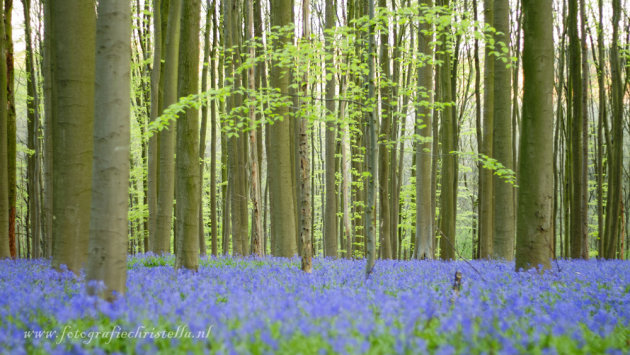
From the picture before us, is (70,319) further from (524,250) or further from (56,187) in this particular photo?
(524,250)

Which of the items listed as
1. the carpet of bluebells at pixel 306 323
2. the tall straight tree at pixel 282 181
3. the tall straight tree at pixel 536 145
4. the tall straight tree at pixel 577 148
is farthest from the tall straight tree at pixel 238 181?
the tall straight tree at pixel 577 148

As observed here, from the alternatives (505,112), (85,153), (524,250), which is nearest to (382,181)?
(505,112)

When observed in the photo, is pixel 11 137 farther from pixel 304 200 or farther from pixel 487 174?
pixel 487 174

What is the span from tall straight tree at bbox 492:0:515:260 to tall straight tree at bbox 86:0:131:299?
8.71 m

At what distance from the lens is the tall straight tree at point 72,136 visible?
657 centimetres

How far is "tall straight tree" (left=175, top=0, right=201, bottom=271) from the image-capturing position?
25.0ft

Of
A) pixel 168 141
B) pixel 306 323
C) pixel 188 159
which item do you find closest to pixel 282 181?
pixel 168 141

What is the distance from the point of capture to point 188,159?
24.9ft

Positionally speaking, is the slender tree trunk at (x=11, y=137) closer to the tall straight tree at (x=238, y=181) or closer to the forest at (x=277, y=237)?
the forest at (x=277, y=237)

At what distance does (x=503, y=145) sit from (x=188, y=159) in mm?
8049

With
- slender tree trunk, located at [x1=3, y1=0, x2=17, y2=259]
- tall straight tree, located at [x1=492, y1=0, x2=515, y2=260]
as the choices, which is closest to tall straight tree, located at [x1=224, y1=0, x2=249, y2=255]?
slender tree trunk, located at [x1=3, y1=0, x2=17, y2=259]

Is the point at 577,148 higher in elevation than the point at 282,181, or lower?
higher

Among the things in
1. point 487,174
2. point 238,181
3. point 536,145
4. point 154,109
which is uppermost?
A: point 154,109

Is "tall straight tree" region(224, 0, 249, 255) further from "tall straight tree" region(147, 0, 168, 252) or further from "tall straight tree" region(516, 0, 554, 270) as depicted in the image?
"tall straight tree" region(516, 0, 554, 270)
